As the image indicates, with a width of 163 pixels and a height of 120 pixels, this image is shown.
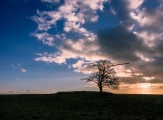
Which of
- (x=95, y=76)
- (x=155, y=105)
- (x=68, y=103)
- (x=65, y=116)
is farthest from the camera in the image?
(x=95, y=76)

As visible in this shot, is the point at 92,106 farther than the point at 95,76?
No

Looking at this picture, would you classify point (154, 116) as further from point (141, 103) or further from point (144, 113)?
point (141, 103)

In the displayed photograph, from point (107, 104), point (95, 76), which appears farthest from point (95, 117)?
point (95, 76)

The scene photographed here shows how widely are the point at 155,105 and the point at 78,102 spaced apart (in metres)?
15.3

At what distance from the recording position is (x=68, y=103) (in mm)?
48000

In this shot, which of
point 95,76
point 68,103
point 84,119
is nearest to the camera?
Answer: point 84,119

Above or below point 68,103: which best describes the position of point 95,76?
above

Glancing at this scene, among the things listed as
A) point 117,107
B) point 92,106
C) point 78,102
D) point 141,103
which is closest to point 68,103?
point 78,102

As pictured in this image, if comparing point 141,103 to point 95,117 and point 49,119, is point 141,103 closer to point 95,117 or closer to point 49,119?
point 95,117

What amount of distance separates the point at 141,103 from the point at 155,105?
11.0 feet

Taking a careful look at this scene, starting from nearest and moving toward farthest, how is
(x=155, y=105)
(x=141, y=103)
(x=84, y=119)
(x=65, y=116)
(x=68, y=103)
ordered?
(x=84, y=119)
(x=65, y=116)
(x=155, y=105)
(x=141, y=103)
(x=68, y=103)

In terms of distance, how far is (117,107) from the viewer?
41219mm

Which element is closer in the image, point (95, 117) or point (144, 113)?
point (95, 117)

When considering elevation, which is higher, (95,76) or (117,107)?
(95,76)
